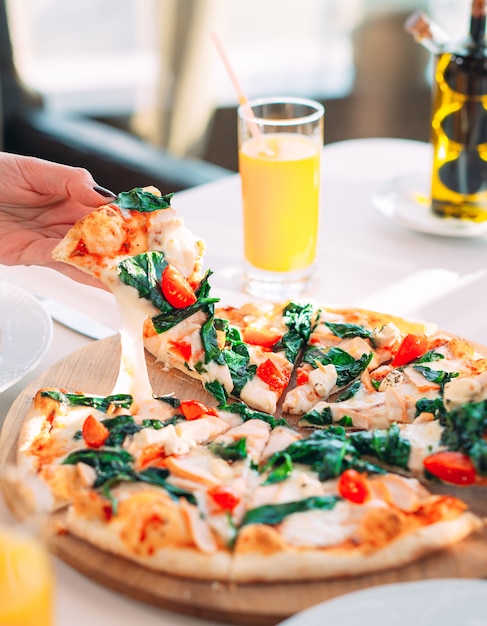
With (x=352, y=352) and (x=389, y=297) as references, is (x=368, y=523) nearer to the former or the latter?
(x=352, y=352)

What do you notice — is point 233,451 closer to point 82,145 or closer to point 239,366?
point 239,366

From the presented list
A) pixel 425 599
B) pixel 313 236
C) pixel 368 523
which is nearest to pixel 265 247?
pixel 313 236

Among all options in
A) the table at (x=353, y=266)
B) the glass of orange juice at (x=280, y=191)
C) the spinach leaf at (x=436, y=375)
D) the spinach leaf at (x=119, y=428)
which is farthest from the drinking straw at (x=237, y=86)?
the spinach leaf at (x=119, y=428)

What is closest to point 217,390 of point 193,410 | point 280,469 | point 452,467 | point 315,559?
→ point 193,410

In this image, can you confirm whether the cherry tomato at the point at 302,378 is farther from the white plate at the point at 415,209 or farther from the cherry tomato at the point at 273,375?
the white plate at the point at 415,209

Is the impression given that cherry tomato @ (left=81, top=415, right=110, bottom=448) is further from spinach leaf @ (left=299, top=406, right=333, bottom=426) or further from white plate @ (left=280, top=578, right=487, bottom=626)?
white plate @ (left=280, top=578, right=487, bottom=626)

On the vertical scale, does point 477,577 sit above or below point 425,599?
below

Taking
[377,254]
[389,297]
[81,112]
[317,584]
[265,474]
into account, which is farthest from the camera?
[81,112]
